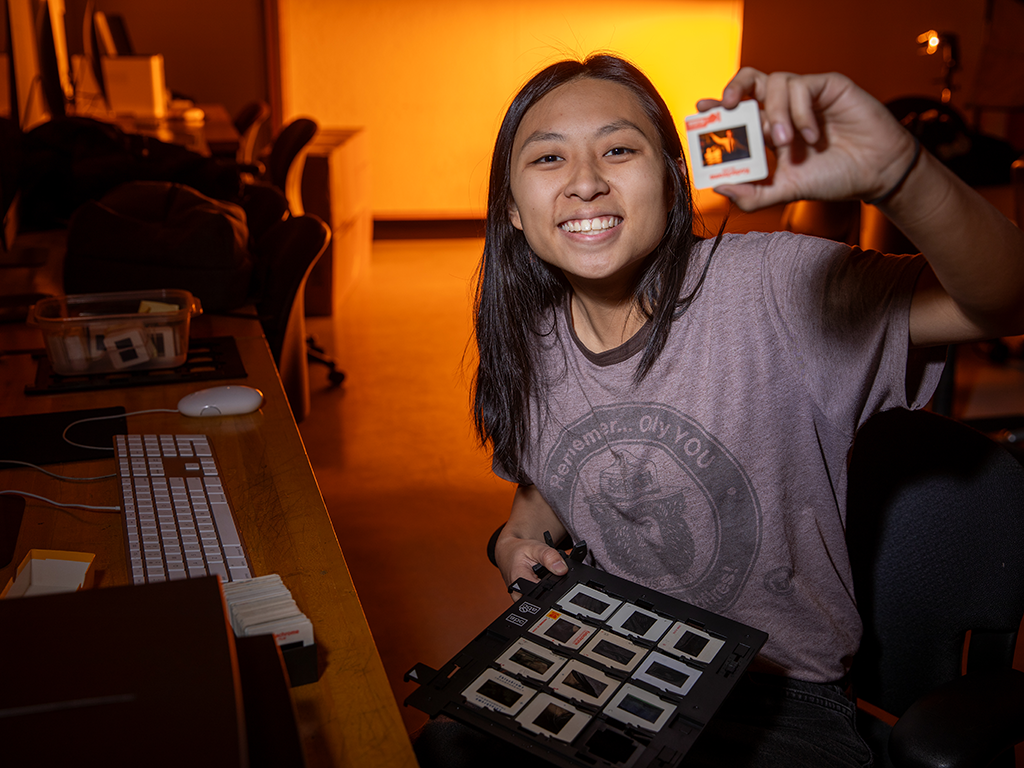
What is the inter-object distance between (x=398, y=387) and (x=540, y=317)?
2.49 m

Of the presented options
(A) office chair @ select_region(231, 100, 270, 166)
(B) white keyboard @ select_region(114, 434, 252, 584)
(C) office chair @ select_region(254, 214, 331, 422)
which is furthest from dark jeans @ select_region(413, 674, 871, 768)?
(A) office chair @ select_region(231, 100, 270, 166)

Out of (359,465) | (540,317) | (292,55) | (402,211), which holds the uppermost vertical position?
(292,55)

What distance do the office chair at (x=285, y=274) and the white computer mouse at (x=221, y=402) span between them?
0.60 meters

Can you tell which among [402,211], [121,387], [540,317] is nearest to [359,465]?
[121,387]

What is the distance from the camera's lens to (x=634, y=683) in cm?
83

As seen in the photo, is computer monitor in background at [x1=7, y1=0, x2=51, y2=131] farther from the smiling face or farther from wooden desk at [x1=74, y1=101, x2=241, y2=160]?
the smiling face

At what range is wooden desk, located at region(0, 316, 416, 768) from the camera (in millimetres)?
802

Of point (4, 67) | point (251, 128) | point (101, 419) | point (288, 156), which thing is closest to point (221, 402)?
point (101, 419)

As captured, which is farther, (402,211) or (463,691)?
(402,211)

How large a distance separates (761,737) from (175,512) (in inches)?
29.8

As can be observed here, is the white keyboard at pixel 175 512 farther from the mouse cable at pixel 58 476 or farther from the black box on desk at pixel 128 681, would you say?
the black box on desk at pixel 128 681

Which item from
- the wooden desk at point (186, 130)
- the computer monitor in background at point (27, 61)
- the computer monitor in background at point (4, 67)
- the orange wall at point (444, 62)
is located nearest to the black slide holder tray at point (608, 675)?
the computer monitor in background at point (4, 67)

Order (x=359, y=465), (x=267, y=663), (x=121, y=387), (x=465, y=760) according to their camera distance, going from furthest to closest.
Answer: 1. (x=359, y=465)
2. (x=121, y=387)
3. (x=465, y=760)
4. (x=267, y=663)

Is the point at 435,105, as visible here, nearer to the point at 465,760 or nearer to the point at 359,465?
the point at 359,465
